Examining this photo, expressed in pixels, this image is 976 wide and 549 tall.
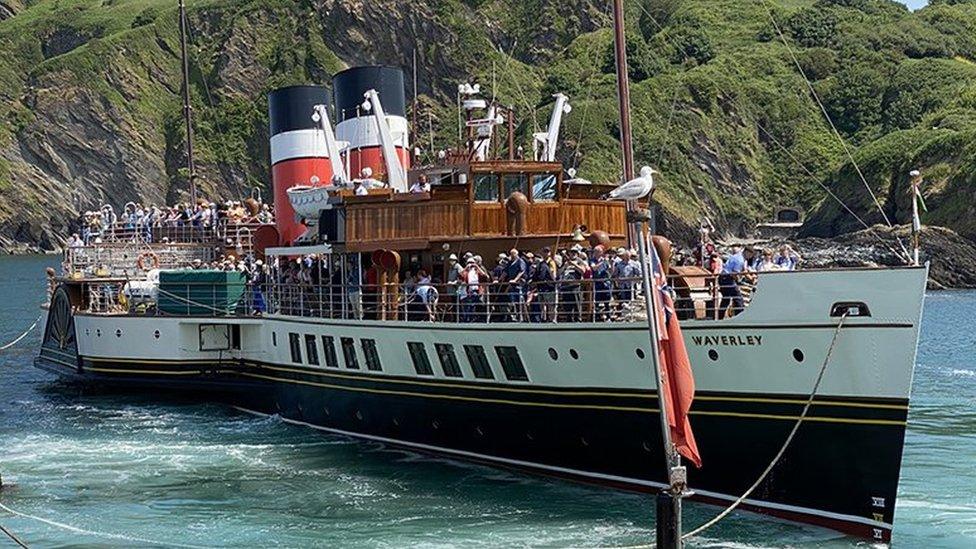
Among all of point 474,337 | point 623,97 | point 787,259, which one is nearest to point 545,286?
point 474,337

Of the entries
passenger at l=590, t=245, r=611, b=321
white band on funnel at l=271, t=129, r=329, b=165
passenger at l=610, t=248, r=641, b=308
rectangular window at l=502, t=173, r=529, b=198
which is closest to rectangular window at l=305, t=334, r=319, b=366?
rectangular window at l=502, t=173, r=529, b=198

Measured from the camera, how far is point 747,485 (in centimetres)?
2331

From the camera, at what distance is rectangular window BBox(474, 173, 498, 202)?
→ 2906 centimetres

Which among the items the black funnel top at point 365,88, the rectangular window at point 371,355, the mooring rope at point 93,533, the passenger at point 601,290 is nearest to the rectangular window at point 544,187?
the passenger at point 601,290

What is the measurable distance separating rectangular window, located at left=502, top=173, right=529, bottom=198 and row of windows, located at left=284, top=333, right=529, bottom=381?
3.76 meters

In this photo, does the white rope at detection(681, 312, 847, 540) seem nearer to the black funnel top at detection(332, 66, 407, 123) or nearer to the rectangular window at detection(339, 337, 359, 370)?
the rectangular window at detection(339, 337, 359, 370)

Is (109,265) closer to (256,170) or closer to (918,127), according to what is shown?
(918,127)

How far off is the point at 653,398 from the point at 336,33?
580 ft

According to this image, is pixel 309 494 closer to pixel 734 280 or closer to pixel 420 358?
pixel 420 358

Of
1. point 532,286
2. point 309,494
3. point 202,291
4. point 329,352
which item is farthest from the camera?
point 202,291

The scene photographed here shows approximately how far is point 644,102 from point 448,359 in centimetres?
12158

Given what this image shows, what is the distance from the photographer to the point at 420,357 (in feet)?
92.9

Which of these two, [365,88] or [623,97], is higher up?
[365,88]

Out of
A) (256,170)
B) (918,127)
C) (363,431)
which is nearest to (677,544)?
(363,431)
